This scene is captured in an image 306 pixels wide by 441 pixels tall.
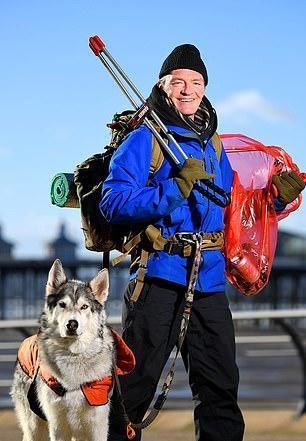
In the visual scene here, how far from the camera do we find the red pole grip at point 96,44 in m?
6.75

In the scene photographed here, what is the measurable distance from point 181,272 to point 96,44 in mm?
1144

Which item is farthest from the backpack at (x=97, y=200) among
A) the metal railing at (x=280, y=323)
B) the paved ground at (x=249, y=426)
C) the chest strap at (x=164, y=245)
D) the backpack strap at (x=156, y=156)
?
the metal railing at (x=280, y=323)

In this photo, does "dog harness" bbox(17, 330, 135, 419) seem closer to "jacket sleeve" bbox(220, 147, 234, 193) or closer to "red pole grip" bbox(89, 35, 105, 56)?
"jacket sleeve" bbox(220, 147, 234, 193)

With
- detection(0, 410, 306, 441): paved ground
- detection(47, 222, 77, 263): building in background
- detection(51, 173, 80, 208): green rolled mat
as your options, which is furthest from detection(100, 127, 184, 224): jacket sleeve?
detection(47, 222, 77, 263): building in background

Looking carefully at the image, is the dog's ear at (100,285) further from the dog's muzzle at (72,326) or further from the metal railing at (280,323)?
the metal railing at (280,323)

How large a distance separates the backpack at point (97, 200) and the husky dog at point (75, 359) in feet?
0.54

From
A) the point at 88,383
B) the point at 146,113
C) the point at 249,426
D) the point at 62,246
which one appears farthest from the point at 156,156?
the point at 62,246

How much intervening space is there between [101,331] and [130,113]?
3.42 feet

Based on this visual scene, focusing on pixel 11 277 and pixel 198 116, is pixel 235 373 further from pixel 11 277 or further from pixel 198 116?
pixel 11 277

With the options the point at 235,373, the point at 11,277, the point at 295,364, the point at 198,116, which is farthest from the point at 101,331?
the point at 11,277

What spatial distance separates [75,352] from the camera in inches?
265

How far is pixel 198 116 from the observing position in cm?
679

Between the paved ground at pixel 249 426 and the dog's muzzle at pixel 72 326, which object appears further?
the paved ground at pixel 249 426

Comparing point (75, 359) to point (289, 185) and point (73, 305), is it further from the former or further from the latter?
point (289, 185)
